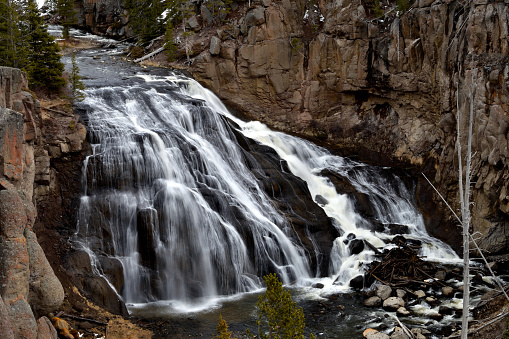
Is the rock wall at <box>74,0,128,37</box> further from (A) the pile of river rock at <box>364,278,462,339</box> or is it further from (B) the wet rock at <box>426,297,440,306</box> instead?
(B) the wet rock at <box>426,297,440,306</box>

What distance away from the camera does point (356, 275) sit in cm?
1745

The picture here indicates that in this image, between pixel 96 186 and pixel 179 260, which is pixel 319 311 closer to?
pixel 179 260

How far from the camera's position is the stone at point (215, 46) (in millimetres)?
30359

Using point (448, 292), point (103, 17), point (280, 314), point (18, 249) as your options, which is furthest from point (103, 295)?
point (103, 17)

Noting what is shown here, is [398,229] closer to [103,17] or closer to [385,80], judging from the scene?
[385,80]

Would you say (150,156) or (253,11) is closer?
(150,156)

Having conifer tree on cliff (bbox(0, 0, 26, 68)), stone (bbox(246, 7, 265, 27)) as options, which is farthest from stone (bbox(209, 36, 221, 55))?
conifer tree on cliff (bbox(0, 0, 26, 68))

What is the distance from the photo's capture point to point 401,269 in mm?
17406

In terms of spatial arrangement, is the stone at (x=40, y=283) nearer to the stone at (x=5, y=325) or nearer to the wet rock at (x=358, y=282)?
the stone at (x=5, y=325)

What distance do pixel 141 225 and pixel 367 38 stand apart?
1796 cm

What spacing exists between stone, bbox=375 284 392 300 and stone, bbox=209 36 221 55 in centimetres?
1966

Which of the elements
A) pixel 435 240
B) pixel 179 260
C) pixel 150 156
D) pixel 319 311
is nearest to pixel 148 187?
pixel 150 156

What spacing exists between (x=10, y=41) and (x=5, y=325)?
63.3ft

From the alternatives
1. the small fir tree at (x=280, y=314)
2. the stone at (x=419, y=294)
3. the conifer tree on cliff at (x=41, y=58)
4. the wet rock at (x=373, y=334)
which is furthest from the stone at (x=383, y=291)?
the conifer tree on cliff at (x=41, y=58)
